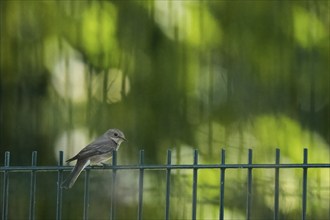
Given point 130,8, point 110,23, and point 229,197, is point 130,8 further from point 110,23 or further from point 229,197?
point 229,197

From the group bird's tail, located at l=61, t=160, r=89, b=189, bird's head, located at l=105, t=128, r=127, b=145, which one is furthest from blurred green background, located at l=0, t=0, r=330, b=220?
bird's tail, located at l=61, t=160, r=89, b=189

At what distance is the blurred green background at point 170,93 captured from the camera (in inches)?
357

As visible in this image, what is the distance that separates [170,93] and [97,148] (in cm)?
274

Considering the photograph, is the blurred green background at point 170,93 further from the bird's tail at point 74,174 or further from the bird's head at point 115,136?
the bird's tail at point 74,174

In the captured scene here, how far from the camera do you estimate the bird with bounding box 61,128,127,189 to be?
5926 mm

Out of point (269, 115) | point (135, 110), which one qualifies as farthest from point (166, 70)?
point (269, 115)

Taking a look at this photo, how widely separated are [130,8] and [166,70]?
0.71 metres

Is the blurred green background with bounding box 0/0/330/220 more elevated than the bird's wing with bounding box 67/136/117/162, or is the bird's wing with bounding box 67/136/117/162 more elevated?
the blurred green background with bounding box 0/0/330/220

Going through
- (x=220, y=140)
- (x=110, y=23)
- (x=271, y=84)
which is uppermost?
(x=110, y=23)

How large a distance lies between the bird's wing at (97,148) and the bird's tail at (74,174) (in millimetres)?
85

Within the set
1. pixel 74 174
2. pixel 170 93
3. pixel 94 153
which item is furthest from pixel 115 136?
pixel 170 93

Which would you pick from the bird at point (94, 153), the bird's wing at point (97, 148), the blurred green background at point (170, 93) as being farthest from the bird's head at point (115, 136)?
the blurred green background at point (170, 93)

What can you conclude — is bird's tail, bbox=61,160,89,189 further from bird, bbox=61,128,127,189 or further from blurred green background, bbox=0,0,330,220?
blurred green background, bbox=0,0,330,220

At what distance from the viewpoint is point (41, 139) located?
9.11 meters
